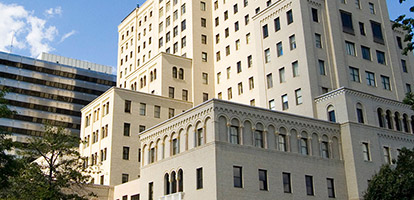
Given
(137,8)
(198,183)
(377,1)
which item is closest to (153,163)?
(198,183)

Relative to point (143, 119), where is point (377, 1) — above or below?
above

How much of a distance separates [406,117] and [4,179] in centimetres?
4442

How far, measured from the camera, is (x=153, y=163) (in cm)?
4959

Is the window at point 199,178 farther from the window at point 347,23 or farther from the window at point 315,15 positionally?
the window at point 347,23

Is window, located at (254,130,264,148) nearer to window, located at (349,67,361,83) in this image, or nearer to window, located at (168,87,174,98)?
window, located at (349,67,361,83)

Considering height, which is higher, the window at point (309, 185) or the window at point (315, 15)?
the window at point (315, 15)

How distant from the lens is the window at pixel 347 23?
59344mm

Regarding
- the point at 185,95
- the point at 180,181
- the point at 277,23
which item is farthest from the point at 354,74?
the point at 185,95

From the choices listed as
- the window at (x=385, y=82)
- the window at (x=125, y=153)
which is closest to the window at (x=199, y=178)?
the window at (x=125, y=153)

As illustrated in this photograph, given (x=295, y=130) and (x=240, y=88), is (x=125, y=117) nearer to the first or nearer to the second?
(x=240, y=88)

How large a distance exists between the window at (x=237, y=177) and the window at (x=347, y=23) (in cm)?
2728

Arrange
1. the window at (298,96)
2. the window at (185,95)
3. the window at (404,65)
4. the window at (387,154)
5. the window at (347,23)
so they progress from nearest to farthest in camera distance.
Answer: the window at (387,154)
the window at (298,96)
the window at (347,23)
the window at (404,65)
the window at (185,95)

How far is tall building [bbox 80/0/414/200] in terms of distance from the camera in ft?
142

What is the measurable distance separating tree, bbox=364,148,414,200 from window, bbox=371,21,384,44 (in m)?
26.3
